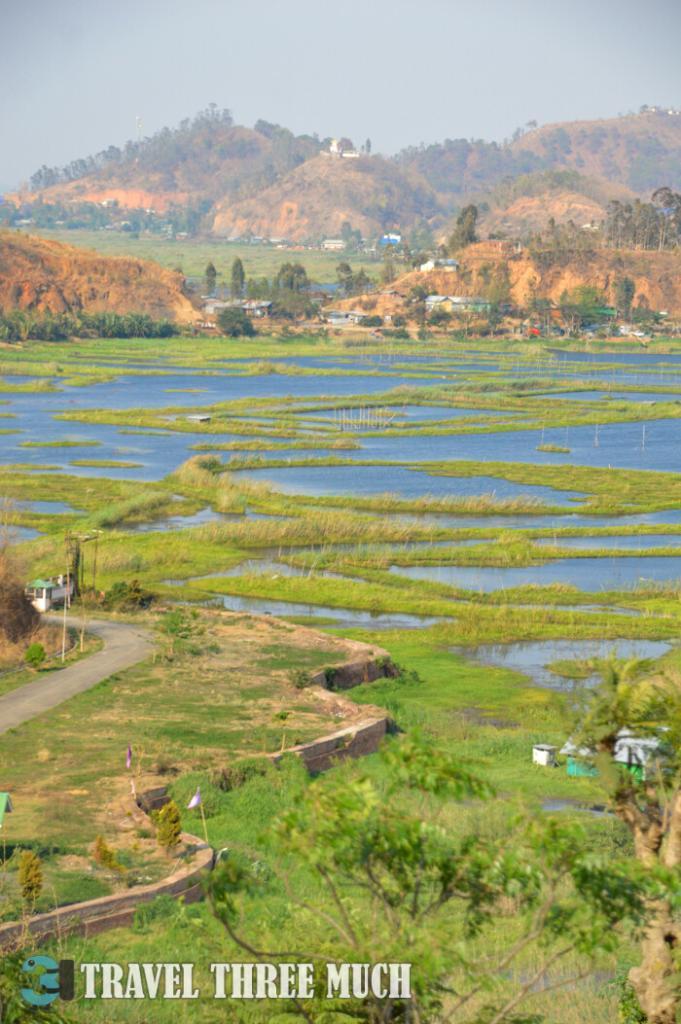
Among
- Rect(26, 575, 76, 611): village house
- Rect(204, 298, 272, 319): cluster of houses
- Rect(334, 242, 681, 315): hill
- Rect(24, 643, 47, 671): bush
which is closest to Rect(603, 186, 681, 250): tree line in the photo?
Rect(334, 242, 681, 315): hill

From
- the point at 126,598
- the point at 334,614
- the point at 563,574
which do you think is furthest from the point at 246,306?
the point at 126,598

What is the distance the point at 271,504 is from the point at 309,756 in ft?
96.7

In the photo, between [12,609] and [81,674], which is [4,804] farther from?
[12,609]

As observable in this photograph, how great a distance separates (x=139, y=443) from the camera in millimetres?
71625

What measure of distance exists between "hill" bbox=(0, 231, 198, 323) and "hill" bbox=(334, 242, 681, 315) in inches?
686

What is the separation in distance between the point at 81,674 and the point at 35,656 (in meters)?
0.88

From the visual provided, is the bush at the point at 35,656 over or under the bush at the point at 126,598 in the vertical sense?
over

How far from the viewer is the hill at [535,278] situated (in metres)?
156

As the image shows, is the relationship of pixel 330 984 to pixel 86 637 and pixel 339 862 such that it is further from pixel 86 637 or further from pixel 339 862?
pixel 86 637

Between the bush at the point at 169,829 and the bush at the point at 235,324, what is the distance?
120542 mm

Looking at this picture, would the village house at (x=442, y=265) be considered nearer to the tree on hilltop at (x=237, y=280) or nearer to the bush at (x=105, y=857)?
the tree on hilltop at (x=237, y=280)

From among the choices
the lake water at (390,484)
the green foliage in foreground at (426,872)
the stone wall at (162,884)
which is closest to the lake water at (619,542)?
the lake water at (390,484)

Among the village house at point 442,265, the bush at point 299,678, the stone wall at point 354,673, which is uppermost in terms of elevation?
the village house at point 442,265

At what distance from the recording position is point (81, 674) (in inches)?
1122
